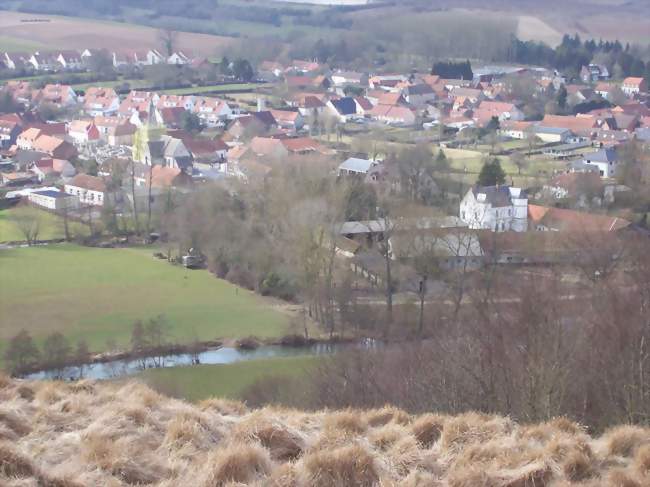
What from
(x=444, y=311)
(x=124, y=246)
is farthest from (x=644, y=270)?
(x=124, y=246)

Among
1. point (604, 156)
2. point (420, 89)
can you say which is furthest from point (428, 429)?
point (420, 89)

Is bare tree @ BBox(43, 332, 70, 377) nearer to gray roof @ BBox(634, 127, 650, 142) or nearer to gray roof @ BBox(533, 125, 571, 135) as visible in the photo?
gray roof @ BBox(533, 125, 571, 135)

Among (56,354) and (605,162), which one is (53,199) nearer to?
(56,354)

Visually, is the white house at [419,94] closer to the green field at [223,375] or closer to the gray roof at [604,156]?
the gray roof at [604,156]

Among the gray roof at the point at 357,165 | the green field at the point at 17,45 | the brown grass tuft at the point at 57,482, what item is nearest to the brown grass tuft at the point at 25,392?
the brown grass tuft at the point at 57,482

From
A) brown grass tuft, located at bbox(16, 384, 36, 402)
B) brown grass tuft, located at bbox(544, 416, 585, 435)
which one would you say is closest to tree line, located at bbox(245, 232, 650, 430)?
brown grass tuft, located at bbox(544, 416, 585, 435)

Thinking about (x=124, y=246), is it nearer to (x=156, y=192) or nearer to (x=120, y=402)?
(x=156, y=192)

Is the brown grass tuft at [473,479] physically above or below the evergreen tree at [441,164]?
above
